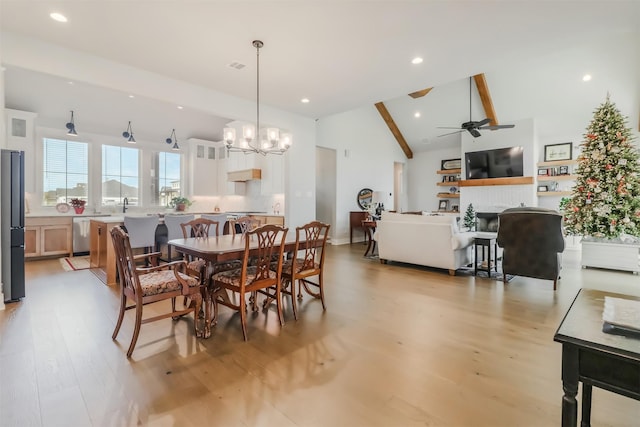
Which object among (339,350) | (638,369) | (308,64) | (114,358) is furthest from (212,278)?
(308,64)

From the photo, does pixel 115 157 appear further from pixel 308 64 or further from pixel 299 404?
pixel 299 404

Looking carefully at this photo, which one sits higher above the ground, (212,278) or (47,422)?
(212,278)

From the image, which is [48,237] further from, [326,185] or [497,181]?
[497,181]

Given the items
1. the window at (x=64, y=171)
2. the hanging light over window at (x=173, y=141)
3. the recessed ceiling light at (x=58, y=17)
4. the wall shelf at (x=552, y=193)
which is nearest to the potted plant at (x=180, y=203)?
the hanging light over window at (x=173, y=141)

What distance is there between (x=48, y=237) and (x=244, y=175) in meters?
3.83

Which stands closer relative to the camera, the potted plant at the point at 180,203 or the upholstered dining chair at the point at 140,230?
the upholstered dining chair at the point at 140,230

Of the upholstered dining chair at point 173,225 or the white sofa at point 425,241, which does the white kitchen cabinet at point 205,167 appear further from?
the white sofa at point 425,241

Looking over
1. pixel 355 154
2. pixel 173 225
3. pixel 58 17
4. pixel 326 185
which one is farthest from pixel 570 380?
pixel 355 154

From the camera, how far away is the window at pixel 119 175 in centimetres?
669

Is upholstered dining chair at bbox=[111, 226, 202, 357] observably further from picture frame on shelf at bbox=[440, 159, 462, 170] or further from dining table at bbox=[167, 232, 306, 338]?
picture frame on shelf at bbox=[440, 159, 462, 170]

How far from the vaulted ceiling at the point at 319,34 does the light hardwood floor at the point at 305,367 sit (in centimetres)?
294

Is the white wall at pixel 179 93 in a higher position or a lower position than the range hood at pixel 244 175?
higher

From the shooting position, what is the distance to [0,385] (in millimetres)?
1832

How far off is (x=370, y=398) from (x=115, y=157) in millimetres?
7435
